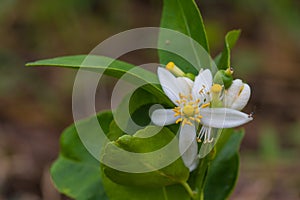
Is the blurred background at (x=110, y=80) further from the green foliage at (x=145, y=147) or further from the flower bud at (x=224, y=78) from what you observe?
the flower bud at (x=224, y=78)

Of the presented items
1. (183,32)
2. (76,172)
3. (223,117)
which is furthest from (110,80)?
(223,117)

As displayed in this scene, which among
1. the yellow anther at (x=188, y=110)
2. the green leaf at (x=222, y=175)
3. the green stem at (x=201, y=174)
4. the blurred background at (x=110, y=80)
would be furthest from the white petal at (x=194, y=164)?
the blurred background at (x=110, y=80)

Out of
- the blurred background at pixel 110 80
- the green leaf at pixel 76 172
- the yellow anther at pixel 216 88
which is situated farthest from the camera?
the blurred background at pixel 110 80

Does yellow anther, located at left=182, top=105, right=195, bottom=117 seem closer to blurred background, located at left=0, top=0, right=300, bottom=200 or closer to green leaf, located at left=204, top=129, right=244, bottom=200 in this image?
green leaf, located at left=204, top=129, right=244, bottom=200

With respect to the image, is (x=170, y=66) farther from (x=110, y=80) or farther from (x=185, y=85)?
(x=110, y=80)

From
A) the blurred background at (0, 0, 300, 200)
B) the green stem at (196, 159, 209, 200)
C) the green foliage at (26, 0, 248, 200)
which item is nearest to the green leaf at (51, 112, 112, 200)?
the green foliage at (26, 0, 248, 200)
